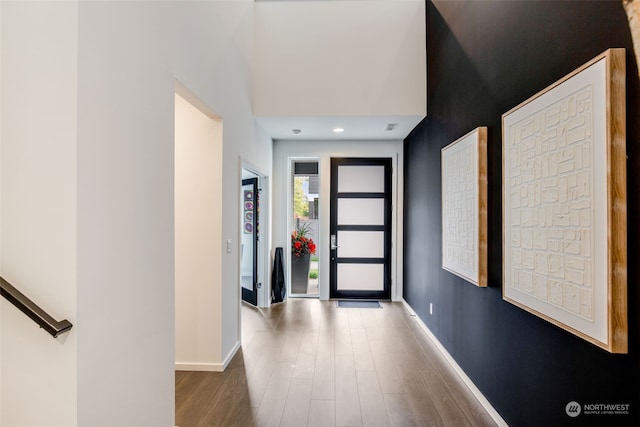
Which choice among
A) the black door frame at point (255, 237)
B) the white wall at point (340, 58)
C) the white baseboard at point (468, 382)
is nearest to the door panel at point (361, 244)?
the black door frame at point (255, 237)

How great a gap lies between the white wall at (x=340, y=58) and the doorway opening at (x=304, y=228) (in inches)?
68.3

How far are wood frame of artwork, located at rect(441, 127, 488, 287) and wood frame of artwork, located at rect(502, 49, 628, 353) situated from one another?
1.13 ft

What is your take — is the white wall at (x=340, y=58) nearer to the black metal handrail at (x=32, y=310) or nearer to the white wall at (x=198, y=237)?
the white wall at (x=198, y=237)

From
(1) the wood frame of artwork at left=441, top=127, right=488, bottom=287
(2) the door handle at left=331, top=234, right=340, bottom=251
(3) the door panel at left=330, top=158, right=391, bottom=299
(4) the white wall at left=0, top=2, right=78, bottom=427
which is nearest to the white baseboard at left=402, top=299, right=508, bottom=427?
(1) the wood frame of artwork at left=441, top=127, right=488, bottom=287

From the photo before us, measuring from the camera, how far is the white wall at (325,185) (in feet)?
16.8

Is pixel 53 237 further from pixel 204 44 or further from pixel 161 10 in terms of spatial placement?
pixel 204 44

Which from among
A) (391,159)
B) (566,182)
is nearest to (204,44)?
(566,182)

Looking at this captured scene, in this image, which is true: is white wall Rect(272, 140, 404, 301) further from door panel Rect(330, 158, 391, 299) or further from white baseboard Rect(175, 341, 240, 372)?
white baseboard Rect(175, 341, 240, 372)

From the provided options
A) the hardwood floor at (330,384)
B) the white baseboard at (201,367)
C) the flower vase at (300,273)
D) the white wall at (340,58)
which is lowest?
the hardwood floor at (330,384)

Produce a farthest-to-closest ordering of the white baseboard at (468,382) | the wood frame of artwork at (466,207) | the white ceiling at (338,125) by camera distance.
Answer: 1. the white ceiling at (338,125)
2. the wood frame of artwork at (466,207)
3. the white baseboard at (468,382)

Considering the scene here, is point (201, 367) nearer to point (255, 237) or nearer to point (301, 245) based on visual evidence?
point (255, 237)

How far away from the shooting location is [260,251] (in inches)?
188

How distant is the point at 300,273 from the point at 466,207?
339cm

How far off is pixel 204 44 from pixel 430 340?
349cm
